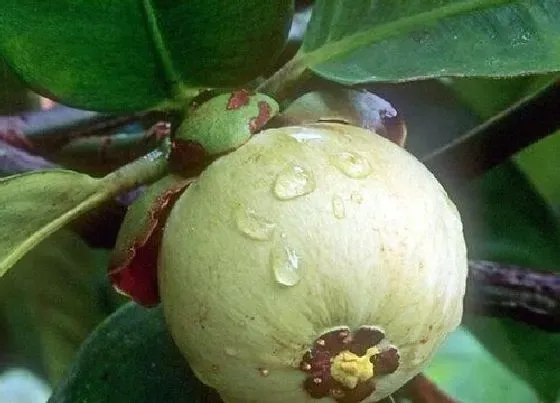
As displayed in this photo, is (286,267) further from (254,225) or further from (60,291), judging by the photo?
(60,291)

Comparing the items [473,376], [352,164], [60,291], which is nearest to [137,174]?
[352,164]

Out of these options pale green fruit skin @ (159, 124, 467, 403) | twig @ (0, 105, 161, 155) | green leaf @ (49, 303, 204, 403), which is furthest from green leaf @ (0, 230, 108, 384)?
pale green fruit skin @ (159, 124, 467, 403)

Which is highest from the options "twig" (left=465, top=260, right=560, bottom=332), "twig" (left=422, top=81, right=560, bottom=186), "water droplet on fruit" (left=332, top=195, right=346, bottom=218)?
"water droplet on fruit" (left=332, top=195, right=346, bottom=218)

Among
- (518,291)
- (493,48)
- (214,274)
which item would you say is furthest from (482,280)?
(214,274)

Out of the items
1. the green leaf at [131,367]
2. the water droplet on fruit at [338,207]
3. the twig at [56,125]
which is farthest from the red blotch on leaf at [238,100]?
the twig at [56,125]

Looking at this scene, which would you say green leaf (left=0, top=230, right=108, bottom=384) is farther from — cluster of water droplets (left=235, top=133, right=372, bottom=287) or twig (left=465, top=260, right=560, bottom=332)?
cluster of water droplets (left=235, top=133, right=372, bottom=287)

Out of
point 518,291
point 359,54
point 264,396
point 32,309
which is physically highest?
point 359,54

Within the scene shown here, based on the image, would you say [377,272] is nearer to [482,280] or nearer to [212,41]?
[212,41]
